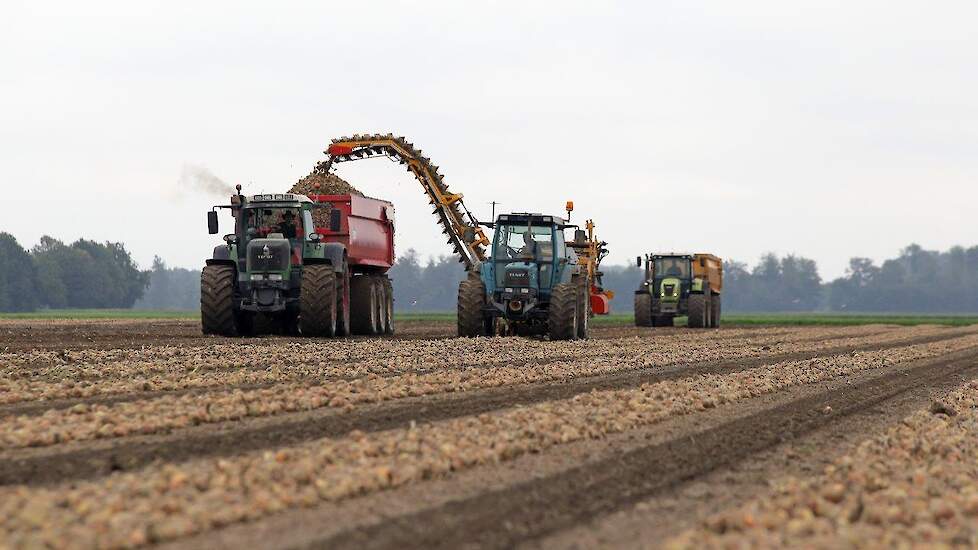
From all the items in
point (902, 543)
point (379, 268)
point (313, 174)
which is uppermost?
point (313, 174)

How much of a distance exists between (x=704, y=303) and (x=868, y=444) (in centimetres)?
3111

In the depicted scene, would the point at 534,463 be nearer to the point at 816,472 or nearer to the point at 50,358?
the point at 816,472

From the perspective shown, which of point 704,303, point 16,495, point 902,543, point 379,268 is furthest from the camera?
point 704,303

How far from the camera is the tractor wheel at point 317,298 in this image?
21797 mm

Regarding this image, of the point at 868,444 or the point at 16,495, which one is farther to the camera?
the point at 868,444

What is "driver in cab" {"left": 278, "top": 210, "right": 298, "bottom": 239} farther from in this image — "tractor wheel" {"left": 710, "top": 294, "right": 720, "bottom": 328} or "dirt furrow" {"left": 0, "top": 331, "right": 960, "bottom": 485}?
"tractor wheel" {"left": 710, "top": 294, "right": 720, "bottom": 328}

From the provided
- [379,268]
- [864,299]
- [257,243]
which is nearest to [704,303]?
[379,268]

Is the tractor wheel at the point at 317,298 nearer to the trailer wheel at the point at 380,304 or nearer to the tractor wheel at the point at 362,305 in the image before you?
the tractor wheel at the point at 362,305

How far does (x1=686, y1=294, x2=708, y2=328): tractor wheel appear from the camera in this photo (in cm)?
4000

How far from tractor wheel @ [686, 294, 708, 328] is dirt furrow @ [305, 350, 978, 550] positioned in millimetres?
28377

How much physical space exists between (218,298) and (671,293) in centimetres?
2228

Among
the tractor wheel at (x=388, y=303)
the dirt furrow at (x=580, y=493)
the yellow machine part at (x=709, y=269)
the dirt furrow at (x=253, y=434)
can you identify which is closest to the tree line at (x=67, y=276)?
the yellow machine part at (x=709, y=269)

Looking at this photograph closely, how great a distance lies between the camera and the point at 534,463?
8133 mm

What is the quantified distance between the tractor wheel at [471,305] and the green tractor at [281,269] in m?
2.43
